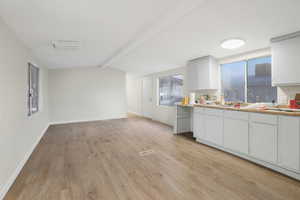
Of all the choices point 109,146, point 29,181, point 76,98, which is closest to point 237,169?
point 109,146

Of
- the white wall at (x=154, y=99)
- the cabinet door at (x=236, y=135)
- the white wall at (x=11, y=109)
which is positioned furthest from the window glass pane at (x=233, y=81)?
the white wall at (x=11, y=109)

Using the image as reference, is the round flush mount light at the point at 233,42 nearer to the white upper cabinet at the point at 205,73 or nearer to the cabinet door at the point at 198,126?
the white upper cabinet at the point at 205,73

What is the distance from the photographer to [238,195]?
1757 mm

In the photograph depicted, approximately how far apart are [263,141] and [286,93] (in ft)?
3.51

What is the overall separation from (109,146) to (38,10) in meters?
2.80

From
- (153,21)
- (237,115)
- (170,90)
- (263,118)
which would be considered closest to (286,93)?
(263,118)

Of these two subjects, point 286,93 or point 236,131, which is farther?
point 236,131

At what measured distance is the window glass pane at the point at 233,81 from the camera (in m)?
3.53

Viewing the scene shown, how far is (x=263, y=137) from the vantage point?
238 centimetres

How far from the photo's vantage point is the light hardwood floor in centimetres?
178

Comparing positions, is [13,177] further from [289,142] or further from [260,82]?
[260,82]

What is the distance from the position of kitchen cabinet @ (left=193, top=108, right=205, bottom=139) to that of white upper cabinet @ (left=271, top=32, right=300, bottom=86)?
1.54 m

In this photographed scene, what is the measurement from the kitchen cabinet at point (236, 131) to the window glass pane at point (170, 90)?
2.54 meters

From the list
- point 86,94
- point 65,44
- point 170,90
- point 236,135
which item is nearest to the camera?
point 236,135
